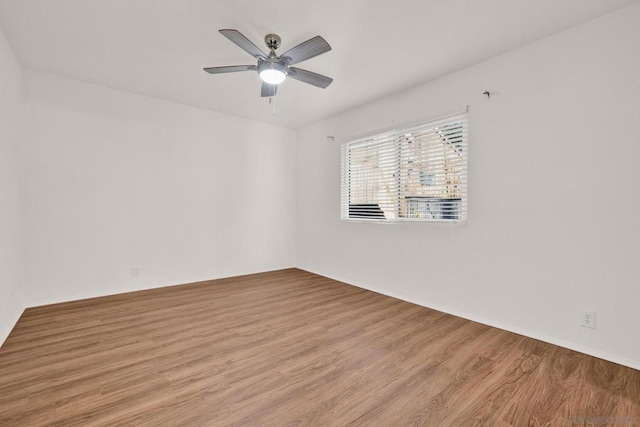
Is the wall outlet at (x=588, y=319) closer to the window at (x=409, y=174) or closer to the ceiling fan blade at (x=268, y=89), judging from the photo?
the window at (x=409, y=174)

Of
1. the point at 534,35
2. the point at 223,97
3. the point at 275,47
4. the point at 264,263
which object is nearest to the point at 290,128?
the point at 223,97

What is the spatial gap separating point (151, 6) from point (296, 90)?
5.88 ft

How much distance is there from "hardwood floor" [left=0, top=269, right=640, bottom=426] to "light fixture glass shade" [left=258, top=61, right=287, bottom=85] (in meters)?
2.33

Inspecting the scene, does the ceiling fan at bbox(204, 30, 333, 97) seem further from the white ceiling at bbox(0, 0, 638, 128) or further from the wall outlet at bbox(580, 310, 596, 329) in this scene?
the wall outlet at bbox(580, 310, 596, 329)

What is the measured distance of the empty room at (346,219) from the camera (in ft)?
5.96

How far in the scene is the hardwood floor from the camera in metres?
1.57

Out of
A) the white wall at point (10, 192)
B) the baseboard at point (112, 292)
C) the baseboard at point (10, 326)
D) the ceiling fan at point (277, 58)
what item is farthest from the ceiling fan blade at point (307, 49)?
the baseboard at point (112, 292)

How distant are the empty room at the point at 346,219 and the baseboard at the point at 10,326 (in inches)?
1.7

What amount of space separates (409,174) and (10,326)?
14.5 ft

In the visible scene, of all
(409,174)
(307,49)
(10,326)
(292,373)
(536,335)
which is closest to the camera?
(292,373)

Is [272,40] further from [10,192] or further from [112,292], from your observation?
[112,292]

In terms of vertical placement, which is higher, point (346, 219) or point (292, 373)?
point (346, 219)

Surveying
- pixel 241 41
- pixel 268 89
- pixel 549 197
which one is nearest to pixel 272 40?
pixel 241 41

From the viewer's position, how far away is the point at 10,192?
2707mm
